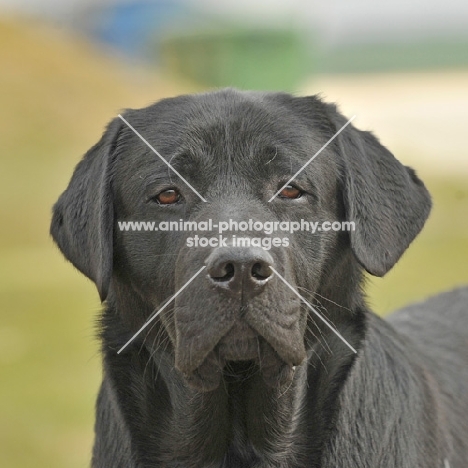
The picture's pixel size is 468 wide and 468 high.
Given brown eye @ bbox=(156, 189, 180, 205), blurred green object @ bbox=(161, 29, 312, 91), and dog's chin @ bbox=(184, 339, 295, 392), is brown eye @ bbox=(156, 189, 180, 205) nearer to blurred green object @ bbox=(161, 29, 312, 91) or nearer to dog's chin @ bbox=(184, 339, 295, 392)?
dog's chin @ bbox=(184, 339, 295, 392)

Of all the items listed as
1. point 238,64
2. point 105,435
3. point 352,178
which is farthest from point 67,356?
point 238,64

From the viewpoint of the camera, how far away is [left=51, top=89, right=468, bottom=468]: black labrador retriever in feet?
11.8

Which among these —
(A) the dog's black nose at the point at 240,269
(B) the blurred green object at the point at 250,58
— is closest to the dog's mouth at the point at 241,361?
(A) the dog's black nose at the point at 240,269

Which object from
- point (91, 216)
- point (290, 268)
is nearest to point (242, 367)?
point (290, 268)

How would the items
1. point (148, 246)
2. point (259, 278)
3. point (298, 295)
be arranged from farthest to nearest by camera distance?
point (148, 246)
point (298, 295)
point (259, 278)

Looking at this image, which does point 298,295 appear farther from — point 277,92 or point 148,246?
point 277,92

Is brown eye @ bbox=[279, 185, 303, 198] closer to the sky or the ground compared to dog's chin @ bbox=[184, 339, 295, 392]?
closer to the sky

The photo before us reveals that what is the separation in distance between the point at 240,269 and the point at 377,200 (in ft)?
3.05

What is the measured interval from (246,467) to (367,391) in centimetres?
57

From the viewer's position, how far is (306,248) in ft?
11.7

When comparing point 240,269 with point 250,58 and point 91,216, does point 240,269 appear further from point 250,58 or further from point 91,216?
point 250,58

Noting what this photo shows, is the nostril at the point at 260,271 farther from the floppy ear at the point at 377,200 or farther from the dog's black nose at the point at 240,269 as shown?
the floppy ear at the point at 377,200

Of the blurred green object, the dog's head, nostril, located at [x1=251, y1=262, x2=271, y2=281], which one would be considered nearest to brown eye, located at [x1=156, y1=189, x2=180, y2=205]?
the dog's head

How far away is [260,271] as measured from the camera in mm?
3125
